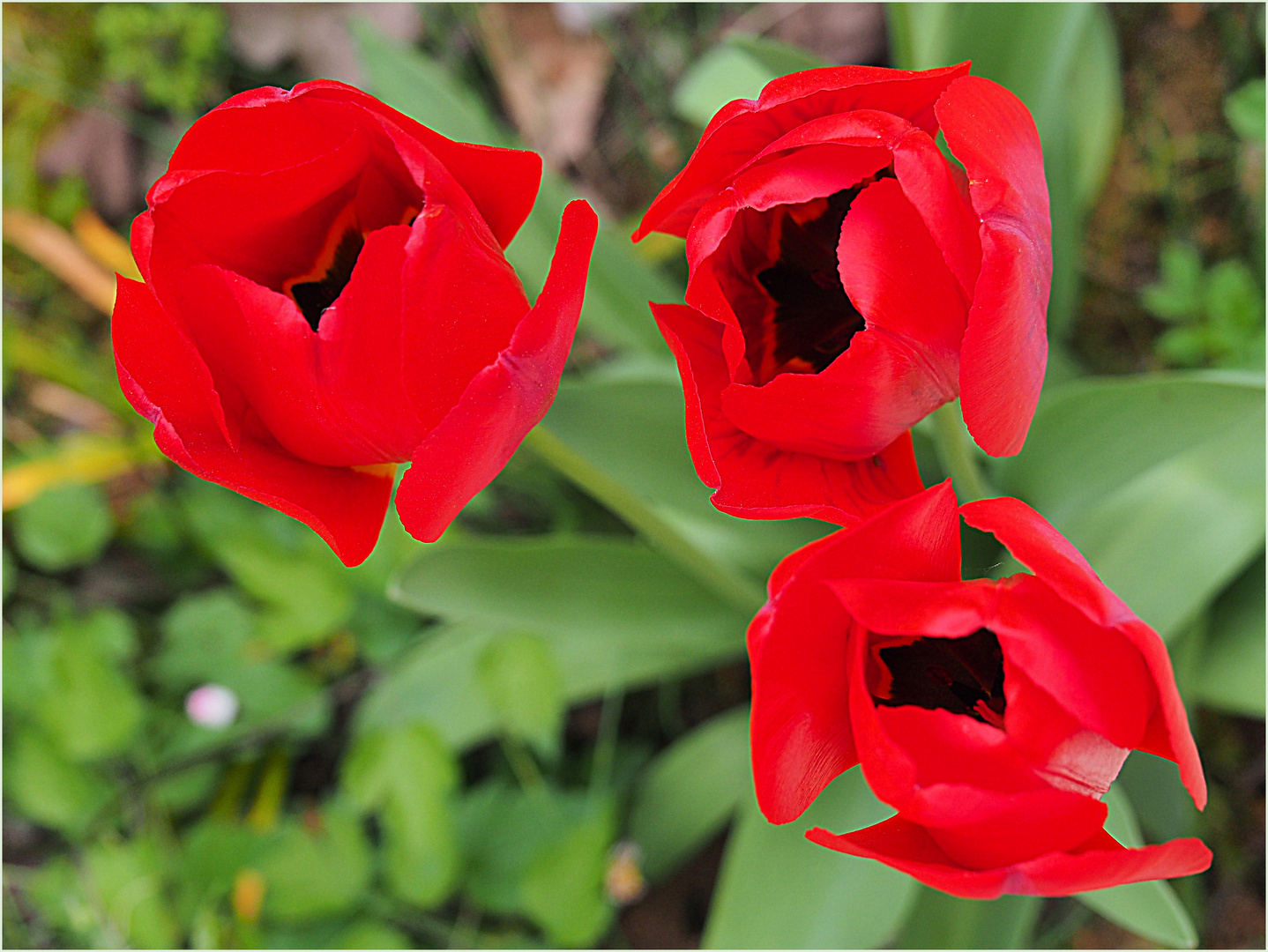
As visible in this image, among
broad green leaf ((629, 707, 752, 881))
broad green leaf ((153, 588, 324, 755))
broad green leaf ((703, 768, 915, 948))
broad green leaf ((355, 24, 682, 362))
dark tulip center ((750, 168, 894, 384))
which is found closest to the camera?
dark tulip center ((750, 168, 894, 384))

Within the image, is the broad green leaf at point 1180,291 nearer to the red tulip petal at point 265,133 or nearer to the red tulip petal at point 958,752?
the red tulip petal at point 958,752

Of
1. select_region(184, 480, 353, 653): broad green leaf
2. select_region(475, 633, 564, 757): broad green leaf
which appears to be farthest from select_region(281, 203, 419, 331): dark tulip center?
select_region(184, 480, 353, 653): broad green leaf

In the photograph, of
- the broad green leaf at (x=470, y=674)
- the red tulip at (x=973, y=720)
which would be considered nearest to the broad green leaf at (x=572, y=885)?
the broad green leaf at (x=470, y=674)

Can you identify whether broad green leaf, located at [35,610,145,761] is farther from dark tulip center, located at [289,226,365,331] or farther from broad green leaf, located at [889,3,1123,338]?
broad green leaf, located at [889,3,1123,338]

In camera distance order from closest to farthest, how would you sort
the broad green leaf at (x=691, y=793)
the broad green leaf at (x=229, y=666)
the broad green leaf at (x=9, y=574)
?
the broad green leaf at (x=691, y=793)
the broad green leaf at (x=229, y=666)
the broad green leaf at (x=9, y=574)

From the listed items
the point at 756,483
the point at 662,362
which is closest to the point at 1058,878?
the point at 756,483

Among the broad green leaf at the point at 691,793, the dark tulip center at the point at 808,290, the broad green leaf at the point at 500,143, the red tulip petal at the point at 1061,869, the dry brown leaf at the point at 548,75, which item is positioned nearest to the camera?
the red tulip petal at the point at 1061,869
